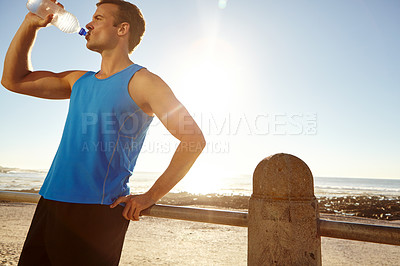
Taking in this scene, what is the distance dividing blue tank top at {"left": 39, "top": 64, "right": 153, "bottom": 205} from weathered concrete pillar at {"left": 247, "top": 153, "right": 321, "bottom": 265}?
2.68 feet

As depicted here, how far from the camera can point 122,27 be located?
86.4 inches

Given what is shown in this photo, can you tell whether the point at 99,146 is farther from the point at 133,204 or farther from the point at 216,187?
the point at 216,187

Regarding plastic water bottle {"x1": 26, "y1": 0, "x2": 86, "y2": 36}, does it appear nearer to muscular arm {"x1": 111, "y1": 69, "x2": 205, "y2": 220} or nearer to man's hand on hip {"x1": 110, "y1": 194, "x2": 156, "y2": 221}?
muscular arm {"x1": 111, "y1": 69, "x2": 205, "y2": 220}

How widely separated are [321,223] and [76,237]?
1357mm

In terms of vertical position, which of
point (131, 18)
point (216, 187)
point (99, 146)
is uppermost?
point (131, 18)

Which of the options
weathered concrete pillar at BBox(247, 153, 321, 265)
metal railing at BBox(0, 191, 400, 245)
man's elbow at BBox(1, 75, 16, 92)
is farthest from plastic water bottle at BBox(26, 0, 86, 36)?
weathered concrete pillar at BBox(247, 153, 321, 265)

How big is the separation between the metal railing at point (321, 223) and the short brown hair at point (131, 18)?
4.23 feet

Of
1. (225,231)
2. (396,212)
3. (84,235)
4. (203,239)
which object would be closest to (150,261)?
(203,239)

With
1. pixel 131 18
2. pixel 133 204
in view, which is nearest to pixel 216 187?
pixel 131 18

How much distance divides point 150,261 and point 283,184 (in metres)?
5.58

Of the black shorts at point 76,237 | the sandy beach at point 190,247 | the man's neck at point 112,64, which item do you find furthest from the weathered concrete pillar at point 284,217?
the sandy beach at point 190,247

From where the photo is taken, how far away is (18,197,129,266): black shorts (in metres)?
1.64

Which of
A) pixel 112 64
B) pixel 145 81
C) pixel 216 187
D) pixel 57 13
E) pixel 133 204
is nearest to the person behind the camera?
pixel 133 204

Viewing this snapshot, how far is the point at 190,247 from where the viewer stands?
25.7 ft
